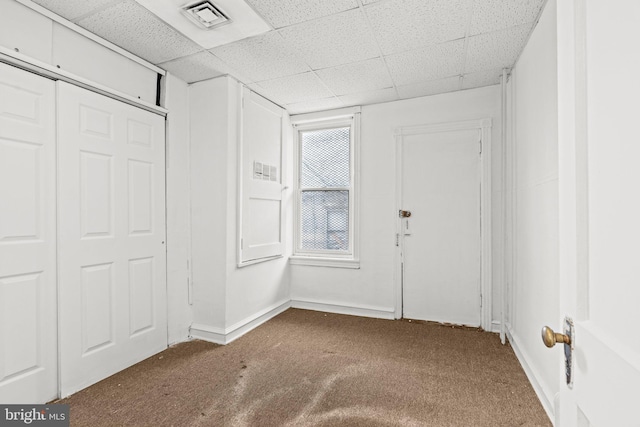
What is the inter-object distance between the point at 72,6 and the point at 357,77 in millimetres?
2227

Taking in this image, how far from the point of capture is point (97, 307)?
2305 millimetres

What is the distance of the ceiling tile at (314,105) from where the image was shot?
3.71m

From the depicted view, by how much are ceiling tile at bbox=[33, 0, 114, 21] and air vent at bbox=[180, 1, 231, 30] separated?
18.3 inches

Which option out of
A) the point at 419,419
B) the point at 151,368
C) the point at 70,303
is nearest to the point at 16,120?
the point at 70,303

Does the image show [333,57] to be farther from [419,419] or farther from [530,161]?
[419,419]

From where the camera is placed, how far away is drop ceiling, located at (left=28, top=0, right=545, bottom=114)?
6.63ft

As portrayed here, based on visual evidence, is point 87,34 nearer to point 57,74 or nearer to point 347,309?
point 57,74

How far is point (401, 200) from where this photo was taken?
3658mm

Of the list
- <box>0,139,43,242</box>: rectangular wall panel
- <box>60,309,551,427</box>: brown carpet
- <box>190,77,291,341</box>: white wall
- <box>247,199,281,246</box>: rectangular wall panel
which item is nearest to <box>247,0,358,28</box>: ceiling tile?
<box>190,77,291,341</box>: white wall

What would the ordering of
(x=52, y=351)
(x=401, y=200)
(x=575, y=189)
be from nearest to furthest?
(x=575, y=189) → (x=52, y=351) → (x=401, y=200)

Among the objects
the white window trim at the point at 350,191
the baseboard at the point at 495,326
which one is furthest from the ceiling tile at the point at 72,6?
the baseboard at the point at 495,326

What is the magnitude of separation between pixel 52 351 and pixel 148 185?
1352 millimetres

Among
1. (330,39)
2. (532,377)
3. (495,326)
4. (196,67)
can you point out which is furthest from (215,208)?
(495,326)

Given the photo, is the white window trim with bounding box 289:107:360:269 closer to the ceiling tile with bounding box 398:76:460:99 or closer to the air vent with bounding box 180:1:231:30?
the ceiling tile with bounding box 398:76:460:99
